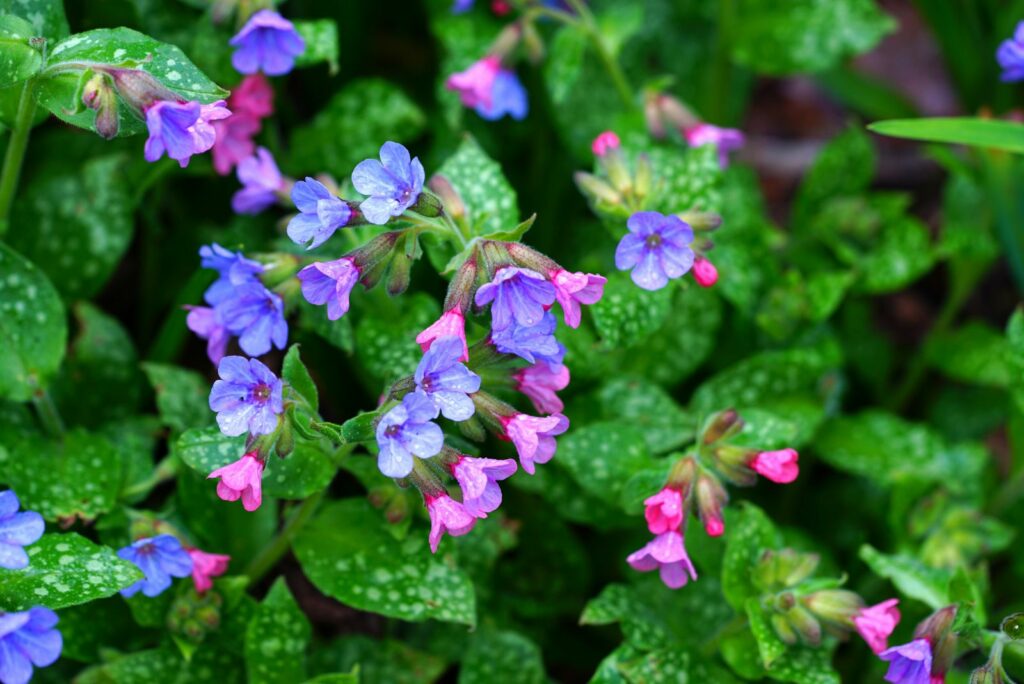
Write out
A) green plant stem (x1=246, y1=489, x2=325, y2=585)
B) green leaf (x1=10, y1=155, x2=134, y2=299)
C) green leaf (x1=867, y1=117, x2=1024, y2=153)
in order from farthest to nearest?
green leaf (x1=10, y1=155, x2=134, y2=299) < green leaf (x1=867, y1=117, x2=1024, y2=153) < green plant stem (x1=246, y1=489, x2=325, y2=585)

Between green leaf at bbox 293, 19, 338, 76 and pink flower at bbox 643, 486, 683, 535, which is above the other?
green leaf at bbox 293, 19, 338, 76

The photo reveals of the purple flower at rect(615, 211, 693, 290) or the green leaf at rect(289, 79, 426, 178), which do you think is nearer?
the purple flower at rect(615, 211, 693, 290)

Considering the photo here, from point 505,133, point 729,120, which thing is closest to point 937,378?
point 729,120

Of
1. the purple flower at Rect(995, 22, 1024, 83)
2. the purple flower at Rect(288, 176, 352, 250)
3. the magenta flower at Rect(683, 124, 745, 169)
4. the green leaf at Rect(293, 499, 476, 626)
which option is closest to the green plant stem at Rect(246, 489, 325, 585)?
the green leaf at Rect(293, 499, 476, 626)

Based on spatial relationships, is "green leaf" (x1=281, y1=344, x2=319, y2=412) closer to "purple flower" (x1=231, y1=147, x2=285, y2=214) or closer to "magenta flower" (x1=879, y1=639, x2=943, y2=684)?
"purple flower" (x1=231, y1=147, x2=285, y2=214)

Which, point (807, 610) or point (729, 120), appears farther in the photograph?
point (729, 120)

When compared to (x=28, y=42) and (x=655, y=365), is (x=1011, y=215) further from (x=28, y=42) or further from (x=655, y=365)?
(x=28, y=42)

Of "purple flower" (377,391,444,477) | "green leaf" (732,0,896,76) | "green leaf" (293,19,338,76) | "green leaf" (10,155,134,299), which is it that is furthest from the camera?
"green leaf" (732,0,896,76)
